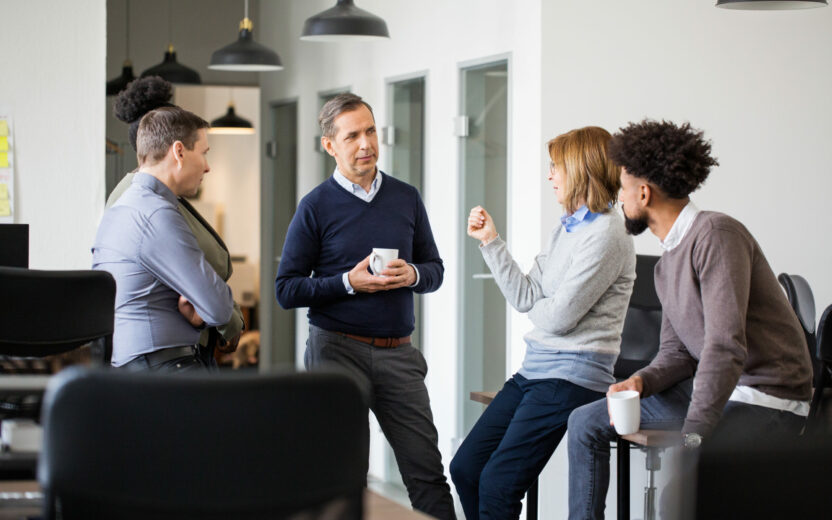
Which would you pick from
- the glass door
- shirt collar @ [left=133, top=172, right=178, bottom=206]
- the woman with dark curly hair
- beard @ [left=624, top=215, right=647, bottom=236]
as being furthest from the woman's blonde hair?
the glass door

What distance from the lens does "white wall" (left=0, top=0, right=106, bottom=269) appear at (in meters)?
4.67

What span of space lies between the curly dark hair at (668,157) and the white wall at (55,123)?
9.78 feet

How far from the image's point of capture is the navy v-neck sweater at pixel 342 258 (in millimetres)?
2967

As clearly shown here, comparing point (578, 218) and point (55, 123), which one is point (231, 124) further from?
point (578, 218)

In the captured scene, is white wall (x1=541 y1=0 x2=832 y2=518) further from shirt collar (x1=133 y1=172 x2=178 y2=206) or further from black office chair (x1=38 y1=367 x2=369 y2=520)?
black office chair (x1=38 y1=367 x2=369 y2=520)

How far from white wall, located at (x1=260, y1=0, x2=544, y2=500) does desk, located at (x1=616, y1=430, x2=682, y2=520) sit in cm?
164

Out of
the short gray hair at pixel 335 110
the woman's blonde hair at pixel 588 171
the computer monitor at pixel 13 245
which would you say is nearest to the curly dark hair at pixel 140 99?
the computer monitor at pixel 13 245

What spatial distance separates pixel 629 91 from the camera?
Result: 4555 millimetres

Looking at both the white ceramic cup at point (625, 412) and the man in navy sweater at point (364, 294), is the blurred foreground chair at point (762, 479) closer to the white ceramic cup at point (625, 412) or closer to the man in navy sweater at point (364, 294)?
the white ceramic cup at point (625, 412)

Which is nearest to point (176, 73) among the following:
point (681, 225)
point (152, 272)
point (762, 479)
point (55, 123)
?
point (55, 123)

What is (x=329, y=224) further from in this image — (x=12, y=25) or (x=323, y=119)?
A: (x=12, y=25)

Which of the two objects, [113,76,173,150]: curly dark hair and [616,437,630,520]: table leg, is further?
[113,76,173,150]: curly dark hair

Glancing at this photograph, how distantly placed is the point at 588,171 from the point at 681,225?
0.42 meters

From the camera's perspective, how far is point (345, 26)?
15.6 feet
